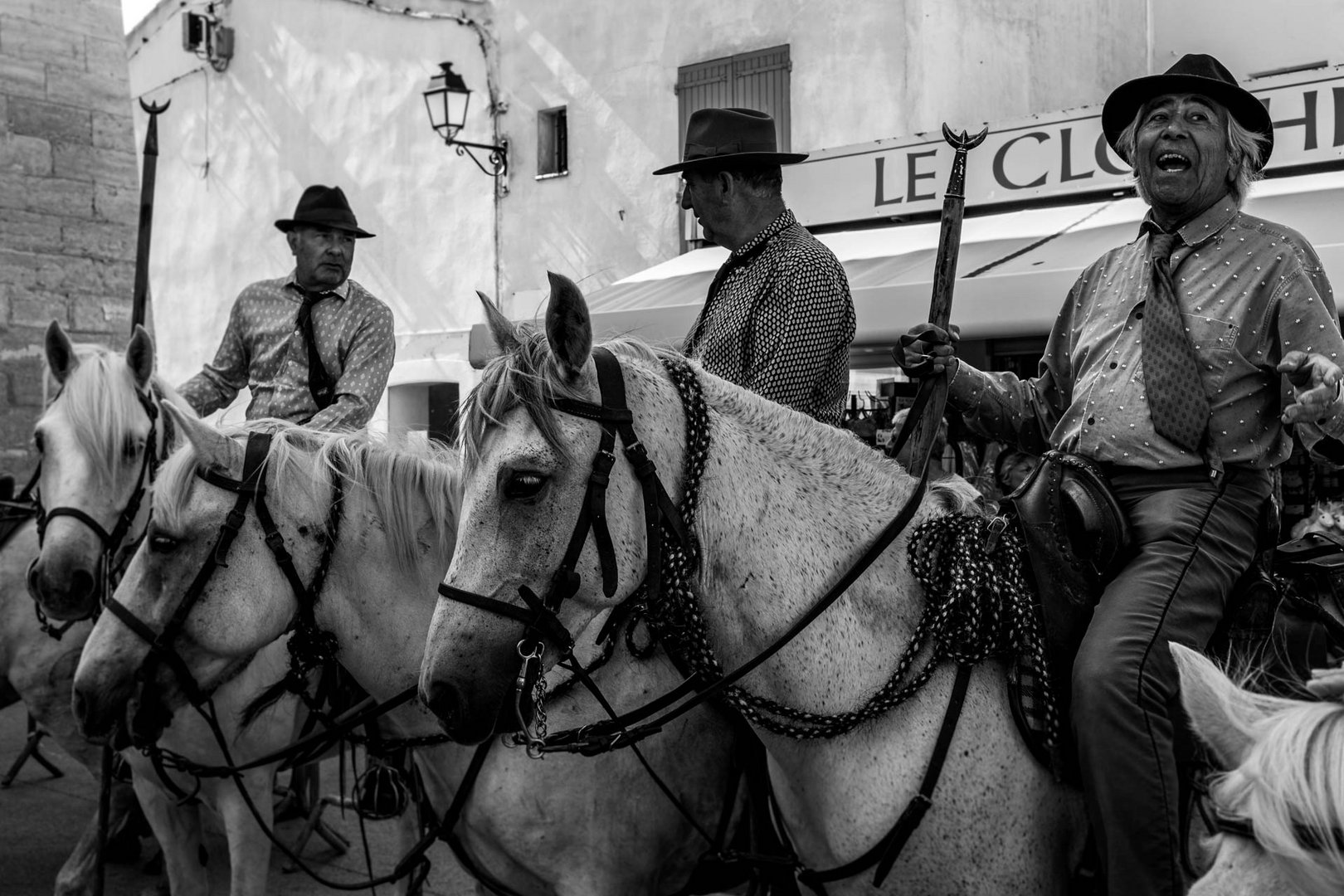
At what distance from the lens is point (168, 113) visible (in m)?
17.3

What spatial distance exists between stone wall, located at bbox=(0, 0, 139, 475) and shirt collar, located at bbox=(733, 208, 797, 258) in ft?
24.3

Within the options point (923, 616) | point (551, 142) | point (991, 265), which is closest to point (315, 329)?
point (923, 616)

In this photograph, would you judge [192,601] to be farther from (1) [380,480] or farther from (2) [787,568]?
(2) [787,568]

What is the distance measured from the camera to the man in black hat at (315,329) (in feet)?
13.2

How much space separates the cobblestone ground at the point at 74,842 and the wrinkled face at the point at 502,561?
3085mm

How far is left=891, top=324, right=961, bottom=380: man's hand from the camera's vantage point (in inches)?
99.7

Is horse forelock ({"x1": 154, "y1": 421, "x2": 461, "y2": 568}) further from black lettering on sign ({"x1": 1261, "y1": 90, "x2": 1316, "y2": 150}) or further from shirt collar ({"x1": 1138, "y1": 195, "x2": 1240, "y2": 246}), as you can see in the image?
black lettering on sign ({"x1": 1261, "y1": 90, "x2": 1316, "y2": 150})

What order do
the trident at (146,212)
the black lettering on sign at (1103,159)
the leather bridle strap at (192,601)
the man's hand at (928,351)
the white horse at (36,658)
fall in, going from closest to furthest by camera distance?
the man's hand at (928,351) → the leather bridle strap at (192,601) → the white horse at (36,658) → the trident at (146,212) → the black lettering on sign at (1103,159)

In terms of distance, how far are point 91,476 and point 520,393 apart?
7.71ft

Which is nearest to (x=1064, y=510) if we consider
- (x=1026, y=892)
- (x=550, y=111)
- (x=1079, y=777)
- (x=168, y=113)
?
(x=1079, y=777)

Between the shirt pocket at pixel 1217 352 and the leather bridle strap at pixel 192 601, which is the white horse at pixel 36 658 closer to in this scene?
the leather bridle strap at pixel 192 601

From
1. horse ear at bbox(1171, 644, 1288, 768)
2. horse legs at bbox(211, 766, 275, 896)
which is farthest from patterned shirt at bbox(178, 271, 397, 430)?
horse ear at bbox(1171, 644, 1288, 768)

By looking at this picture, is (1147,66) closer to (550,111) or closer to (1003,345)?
(1003,345)

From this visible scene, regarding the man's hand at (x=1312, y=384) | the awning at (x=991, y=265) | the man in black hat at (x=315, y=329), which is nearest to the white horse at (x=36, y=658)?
the man in black hat at (x=315, y=329)
